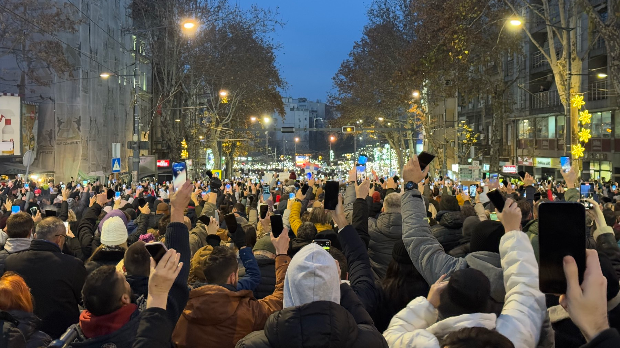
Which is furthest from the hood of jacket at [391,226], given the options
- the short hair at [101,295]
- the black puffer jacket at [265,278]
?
the short hair at [101,295]

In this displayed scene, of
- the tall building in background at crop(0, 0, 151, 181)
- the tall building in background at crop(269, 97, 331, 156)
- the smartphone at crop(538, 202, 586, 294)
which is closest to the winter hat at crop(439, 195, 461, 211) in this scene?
the smartphone at crop(538, 202, 586, 294)

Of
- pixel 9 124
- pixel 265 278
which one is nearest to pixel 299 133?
pixel 9 124

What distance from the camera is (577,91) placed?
20.0 meters

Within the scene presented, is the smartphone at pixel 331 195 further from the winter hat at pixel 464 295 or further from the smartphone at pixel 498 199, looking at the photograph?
the winter hat at pixel 464 295

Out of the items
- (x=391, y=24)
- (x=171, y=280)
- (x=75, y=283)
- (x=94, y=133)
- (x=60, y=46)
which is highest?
(x=391, y=24)

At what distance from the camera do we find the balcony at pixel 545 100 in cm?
4281

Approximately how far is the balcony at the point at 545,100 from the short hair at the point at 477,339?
42.9 meters

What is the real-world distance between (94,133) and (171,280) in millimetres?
35321

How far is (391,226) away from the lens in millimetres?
6062

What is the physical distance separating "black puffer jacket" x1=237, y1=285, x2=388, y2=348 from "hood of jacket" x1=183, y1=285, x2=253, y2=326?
0.74 metres

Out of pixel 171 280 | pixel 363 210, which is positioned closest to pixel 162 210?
pixel 363 210

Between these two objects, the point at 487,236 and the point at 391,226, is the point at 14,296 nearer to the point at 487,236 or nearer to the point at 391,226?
the point at 487,236

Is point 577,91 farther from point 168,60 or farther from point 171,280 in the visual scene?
point 168,60

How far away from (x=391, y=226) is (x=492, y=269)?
229cm
